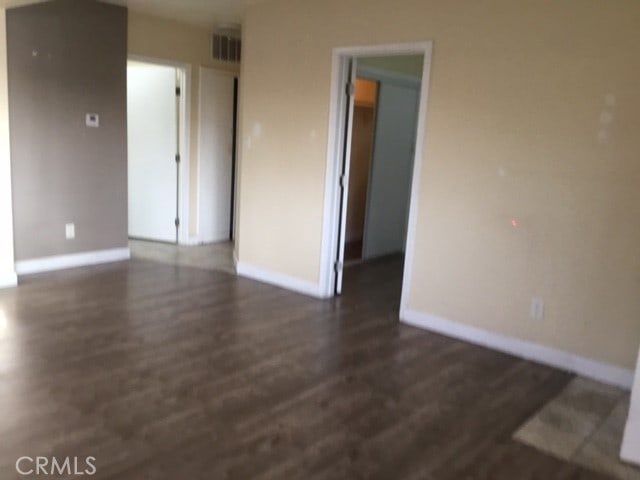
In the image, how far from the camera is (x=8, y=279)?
14.9 ft

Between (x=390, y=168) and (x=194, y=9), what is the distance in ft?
8.52

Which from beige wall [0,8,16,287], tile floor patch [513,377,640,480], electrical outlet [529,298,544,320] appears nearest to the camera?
tile floor patch [513,377,640,480]

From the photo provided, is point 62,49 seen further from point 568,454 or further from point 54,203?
point 568,454

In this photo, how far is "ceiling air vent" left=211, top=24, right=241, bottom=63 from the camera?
6.14 m

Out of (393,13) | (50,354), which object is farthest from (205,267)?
(393,13)

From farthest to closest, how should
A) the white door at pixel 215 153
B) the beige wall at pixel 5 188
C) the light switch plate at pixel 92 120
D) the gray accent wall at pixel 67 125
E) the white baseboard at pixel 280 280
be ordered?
the white door at pixel 215 153 → the light switch plate at pixel 92 120 → the white baseboard at pixel 280 280 → the gray accent wall at pixel 67 125 → the beige wall at pixel 5 188

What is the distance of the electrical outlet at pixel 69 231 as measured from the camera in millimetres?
5156

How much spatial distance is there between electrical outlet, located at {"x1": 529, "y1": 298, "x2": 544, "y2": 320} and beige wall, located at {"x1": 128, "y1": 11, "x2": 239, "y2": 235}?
4210mm

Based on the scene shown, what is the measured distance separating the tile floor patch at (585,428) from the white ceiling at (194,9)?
156 inches

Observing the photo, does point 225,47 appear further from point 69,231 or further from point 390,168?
point 69,231

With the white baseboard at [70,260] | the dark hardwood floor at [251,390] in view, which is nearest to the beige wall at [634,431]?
the dark hardwood floor at [251,390]

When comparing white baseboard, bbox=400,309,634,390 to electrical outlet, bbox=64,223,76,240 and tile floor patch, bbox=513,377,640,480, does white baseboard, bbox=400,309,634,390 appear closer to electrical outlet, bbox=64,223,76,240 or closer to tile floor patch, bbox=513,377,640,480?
tile floor patch, bbox=513,377,640,480

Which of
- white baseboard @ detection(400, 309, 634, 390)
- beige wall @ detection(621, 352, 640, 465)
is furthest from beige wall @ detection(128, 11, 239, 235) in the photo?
beige wall @ detection(621, 352, 640, 465)

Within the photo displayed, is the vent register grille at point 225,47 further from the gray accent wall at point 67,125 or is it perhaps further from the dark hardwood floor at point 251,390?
the dark hardwood floor at point 251,390
